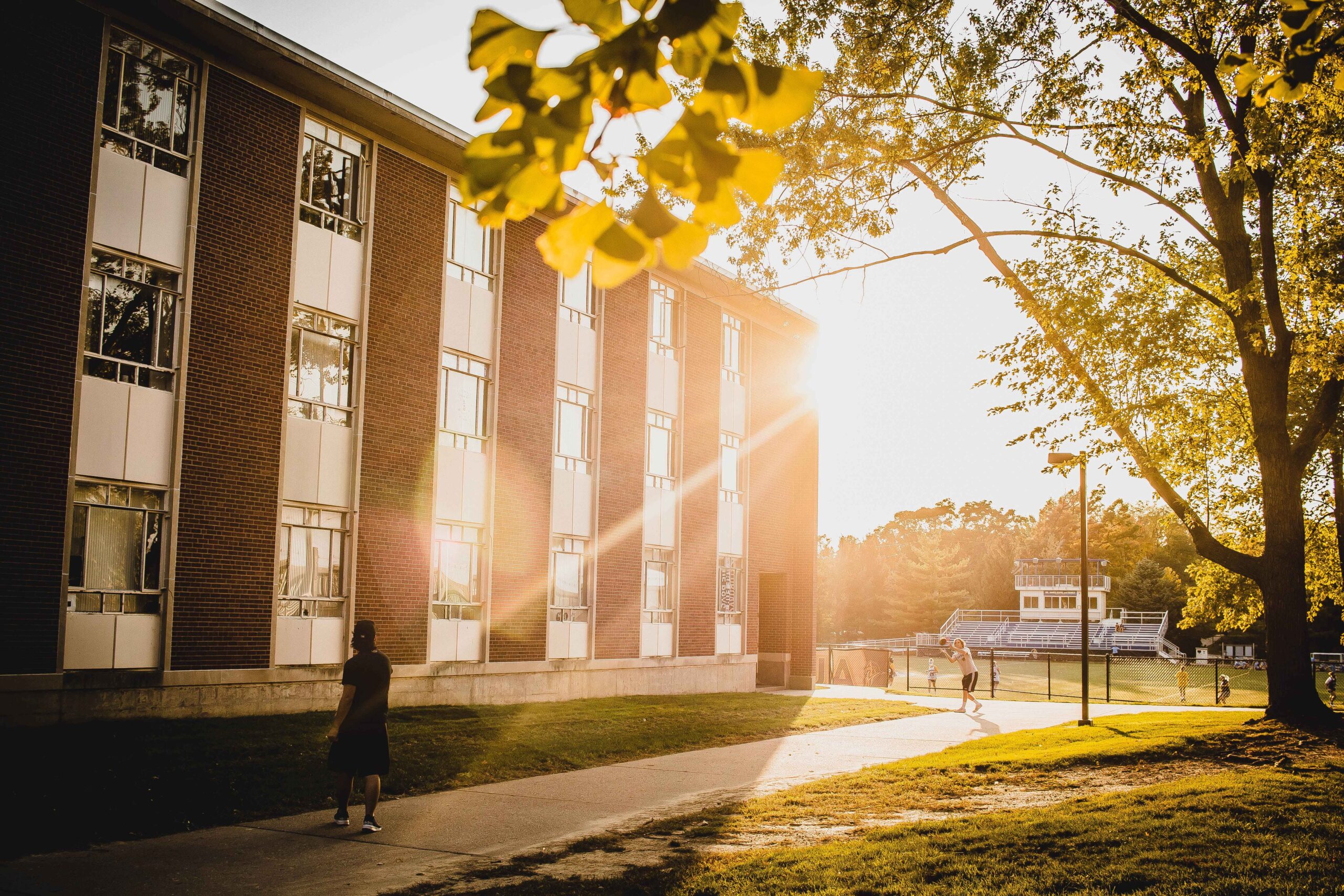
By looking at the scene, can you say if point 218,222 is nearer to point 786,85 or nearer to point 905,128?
point 905,128

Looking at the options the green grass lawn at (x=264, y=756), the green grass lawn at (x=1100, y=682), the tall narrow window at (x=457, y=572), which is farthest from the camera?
the green grass lawn at (x=1100, y=682)

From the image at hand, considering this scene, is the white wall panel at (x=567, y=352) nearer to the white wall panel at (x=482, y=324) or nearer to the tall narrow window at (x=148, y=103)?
the white wall panel at (x=482, y=324)

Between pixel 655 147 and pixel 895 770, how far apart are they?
12101 millimetres

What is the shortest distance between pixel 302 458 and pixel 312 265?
11.0 feet

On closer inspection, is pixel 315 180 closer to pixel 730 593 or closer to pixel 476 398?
pixel 476 398

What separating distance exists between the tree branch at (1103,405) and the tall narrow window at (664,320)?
11860 millimetres

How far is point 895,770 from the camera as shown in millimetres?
13398

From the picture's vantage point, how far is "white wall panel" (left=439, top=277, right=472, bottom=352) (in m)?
21.0

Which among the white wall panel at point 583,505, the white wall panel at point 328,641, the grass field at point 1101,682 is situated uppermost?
the white wall panel at point 583,505

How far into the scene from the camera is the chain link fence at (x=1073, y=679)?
35.4 meters

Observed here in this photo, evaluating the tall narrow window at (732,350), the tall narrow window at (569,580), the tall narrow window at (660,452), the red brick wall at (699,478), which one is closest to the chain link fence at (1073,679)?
the red brick wall at (699,478)

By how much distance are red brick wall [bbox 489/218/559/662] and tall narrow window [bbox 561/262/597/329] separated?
52 cm

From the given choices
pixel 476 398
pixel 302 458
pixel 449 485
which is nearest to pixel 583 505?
pixel 476 398

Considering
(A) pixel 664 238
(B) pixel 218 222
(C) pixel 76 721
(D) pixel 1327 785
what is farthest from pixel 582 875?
(B) pixel 218 222
